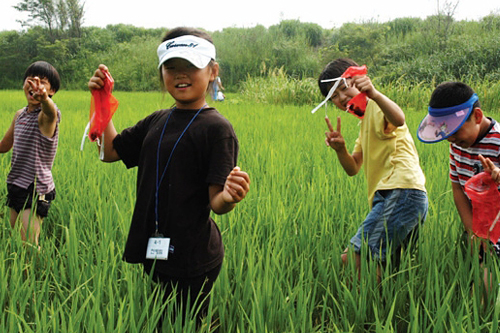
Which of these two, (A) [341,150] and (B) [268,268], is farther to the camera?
(A) [341,150]

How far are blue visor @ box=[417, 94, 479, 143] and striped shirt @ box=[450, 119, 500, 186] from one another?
4.6 inches

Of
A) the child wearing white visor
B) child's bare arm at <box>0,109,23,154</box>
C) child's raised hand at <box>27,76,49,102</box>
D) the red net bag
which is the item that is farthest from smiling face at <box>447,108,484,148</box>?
child's bare arm at <box>0,109,23,154</box>

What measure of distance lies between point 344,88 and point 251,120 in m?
3.80

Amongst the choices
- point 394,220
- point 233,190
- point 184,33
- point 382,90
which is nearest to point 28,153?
point 184,33

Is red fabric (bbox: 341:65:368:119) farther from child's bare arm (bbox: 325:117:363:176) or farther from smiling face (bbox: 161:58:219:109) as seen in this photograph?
smiling face (bbox: 161:58:219:109)

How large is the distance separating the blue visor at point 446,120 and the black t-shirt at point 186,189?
721mm

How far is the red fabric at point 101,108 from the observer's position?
123 centimetres

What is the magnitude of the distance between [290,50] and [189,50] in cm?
1405

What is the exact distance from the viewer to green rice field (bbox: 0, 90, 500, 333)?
3.93ft

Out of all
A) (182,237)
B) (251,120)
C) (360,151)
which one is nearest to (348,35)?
(251,120)

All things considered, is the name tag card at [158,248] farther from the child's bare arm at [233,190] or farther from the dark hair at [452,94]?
the dark hair at [452,94]

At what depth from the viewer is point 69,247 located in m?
1.54

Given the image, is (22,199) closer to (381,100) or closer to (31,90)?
(31,90)

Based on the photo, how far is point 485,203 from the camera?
1385mm
